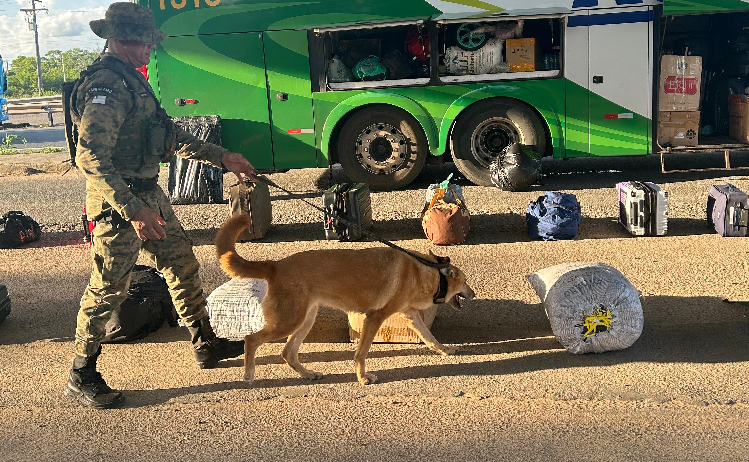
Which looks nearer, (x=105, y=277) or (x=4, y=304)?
(x=105, y=277)

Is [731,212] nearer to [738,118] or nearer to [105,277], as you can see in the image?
[738,118]

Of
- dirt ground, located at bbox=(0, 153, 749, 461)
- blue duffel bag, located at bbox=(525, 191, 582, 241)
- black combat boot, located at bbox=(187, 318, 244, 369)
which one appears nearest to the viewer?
dirt ground, located at bbox=(0, 153, 749, 461)

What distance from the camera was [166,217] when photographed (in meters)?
4.76

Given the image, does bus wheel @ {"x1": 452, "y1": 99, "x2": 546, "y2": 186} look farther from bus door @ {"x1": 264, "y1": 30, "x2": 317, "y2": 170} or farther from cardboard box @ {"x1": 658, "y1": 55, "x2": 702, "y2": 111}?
bus door @ {"x1": 264, "y1": 30, "x2": 317, "y2": 170}

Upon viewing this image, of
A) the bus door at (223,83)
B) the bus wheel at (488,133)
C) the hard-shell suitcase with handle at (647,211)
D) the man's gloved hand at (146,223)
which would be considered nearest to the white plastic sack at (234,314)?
the man's gloved hand at (146,223)

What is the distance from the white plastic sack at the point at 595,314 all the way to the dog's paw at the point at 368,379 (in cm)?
122

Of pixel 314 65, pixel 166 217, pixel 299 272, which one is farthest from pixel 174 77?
pixel 299 272

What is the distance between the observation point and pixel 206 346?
4.93 metres

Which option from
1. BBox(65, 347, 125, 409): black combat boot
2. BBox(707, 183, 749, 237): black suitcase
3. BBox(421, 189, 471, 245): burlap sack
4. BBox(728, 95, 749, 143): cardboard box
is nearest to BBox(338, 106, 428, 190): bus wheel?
BBox(421, 189, 471, 245): burlap sack

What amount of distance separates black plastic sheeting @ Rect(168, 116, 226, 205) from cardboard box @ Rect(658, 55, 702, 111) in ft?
19.8

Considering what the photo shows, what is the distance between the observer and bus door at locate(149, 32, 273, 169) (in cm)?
1002

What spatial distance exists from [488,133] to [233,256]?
645 cm

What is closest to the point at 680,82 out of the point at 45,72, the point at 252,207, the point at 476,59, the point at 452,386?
the point at 476,59

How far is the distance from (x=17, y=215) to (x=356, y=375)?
5.85m
